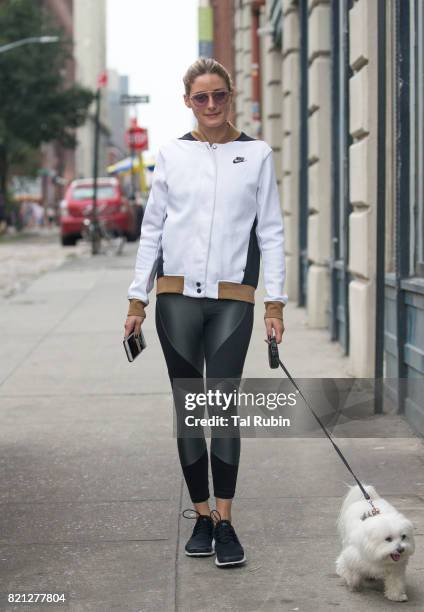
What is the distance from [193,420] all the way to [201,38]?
28404 mm

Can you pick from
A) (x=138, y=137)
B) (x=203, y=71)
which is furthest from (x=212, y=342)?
(x=138, y=137)

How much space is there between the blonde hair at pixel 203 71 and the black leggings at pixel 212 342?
802mm

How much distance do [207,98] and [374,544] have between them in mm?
1738

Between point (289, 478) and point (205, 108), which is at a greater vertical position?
point (205, 108)

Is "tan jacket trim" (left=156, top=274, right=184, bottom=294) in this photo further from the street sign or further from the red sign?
the red sign

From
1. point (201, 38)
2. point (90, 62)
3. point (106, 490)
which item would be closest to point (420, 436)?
point (106, 490)

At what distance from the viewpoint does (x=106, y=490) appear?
19.9ft

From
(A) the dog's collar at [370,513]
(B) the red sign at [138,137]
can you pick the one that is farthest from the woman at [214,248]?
(B) the red sign at [138,137]

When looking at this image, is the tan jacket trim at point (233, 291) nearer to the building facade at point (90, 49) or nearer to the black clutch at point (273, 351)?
the black clutch at point (273, 351)

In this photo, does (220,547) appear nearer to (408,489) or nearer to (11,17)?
(408,489)

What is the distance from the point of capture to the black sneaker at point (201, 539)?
484 cm

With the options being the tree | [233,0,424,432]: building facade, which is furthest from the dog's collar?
the tree

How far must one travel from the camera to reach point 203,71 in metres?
4.69

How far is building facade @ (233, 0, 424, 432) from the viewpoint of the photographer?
7707 millimetres
